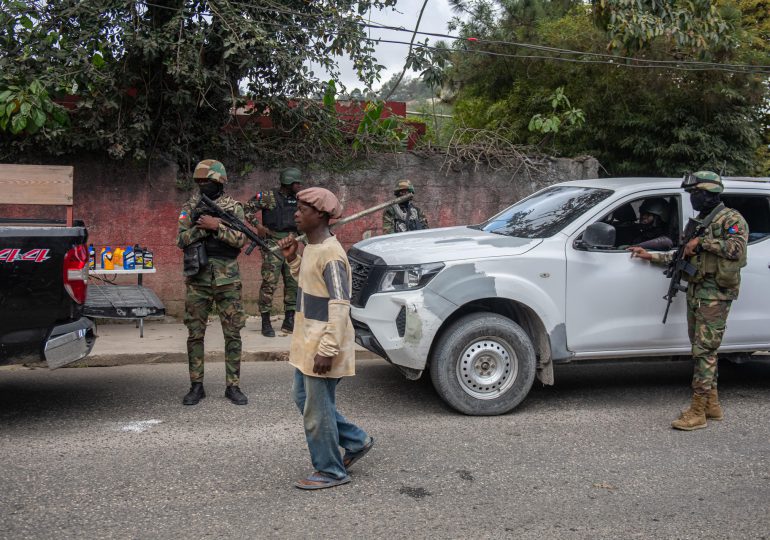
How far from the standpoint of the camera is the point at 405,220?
962 centimetres

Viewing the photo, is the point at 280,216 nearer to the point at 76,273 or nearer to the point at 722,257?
the point at 76,273

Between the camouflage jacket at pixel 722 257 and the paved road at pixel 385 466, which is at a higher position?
the camouflage jacket at pixel 722 257

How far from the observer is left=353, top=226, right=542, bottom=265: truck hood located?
6195mm

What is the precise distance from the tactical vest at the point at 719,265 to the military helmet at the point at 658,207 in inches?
28.7

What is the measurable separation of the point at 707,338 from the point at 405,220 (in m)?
4.32

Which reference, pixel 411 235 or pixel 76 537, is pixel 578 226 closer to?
pixel 411 235

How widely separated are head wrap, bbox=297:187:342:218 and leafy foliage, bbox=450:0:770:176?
7869 millimetres

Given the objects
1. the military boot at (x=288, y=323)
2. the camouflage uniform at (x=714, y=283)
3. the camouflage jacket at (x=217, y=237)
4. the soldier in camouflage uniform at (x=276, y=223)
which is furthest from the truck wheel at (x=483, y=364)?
the military boot at (x=288, y=323)

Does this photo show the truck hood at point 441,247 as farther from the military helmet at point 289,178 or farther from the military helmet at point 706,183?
the military helmet at point 289,178

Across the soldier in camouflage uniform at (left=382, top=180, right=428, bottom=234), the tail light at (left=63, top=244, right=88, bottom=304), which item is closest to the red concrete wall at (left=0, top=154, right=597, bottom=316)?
the soldier in camouflage uniform at (left=382, top=180, right=428, bottom=234)

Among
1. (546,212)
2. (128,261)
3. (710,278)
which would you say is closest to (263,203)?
(128,261)

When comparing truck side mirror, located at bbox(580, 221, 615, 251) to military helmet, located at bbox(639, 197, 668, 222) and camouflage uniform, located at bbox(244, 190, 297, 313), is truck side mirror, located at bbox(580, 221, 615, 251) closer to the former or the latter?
military helmet, located at bbox(639, 197, 668, 222)

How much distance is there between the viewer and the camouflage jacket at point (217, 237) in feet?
20.6

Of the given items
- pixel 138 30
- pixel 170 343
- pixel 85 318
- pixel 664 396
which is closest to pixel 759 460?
pixel 664 396
